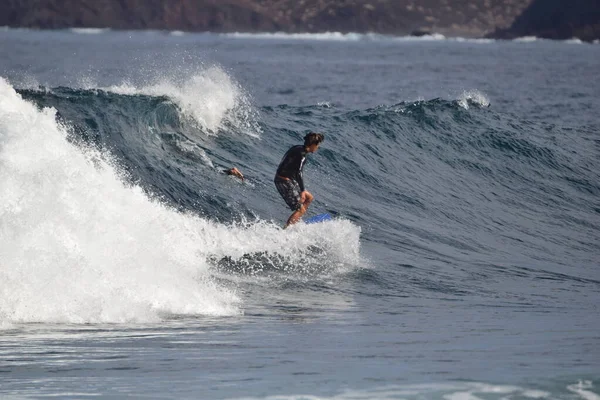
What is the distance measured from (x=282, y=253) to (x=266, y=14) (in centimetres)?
17388

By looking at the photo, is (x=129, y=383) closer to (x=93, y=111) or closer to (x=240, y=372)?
(x=240, y=372)

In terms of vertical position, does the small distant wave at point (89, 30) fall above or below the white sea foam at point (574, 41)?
below

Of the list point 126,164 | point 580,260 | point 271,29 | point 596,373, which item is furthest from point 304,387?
point 271,29

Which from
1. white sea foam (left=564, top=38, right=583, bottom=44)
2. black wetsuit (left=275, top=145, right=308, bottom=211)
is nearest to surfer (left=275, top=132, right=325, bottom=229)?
black wetsuit (left=275, top=145, right=308, bottom=211)

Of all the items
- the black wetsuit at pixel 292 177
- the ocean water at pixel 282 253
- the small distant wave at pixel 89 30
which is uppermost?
the black wetsuit at pixel 292 177

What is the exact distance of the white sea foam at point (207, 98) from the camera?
1903 cm

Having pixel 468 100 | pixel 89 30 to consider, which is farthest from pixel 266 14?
pixel 468 100

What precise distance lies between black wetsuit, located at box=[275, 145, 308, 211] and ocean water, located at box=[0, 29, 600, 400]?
56cm

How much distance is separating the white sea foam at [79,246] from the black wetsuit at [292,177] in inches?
70.3

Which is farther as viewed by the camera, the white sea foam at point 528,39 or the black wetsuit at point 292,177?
the white sea foam at point 528,39

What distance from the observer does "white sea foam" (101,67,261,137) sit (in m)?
19.0

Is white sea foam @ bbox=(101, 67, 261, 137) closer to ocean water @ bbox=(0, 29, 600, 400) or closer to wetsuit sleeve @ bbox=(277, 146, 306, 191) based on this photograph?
ocean water @ bbox=(0, 29, 600, 400)

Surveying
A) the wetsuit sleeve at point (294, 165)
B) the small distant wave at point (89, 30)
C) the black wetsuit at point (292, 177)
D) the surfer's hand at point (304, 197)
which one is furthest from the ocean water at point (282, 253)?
the small distant wave at point (89, 30)

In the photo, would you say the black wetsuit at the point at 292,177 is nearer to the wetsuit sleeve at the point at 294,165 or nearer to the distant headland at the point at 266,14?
the wetsuit sleeve at the point at 294,165
